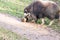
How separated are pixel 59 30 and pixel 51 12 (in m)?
1.16

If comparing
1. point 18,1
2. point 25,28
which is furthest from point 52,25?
point 18,1

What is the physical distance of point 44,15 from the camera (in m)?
12.1

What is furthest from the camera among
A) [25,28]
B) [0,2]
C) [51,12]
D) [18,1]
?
[18,1]

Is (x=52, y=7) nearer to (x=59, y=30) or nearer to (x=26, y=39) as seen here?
(x=59, y=30)

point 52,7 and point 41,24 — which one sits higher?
point 52,7

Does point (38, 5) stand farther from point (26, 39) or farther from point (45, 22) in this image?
point (26, 39)

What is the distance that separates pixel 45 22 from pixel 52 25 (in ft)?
2.21

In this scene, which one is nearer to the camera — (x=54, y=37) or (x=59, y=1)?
(x=54, y=37)

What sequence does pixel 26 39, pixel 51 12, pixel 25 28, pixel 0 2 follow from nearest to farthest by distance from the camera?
pixel 26 39 → pixel 25 28 → pixel 51 12 → pixel 0 2

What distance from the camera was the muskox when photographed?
11852 mm

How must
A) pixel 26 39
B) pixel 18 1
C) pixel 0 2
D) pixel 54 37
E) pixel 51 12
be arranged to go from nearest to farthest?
pixel 26 39, pixel 54 37, pixel 51 12, pixel 0 2, pixel 18 1

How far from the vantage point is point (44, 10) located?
12.0 m

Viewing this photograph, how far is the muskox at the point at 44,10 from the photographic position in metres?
11.9

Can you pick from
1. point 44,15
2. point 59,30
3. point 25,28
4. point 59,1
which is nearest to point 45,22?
point 44,15
